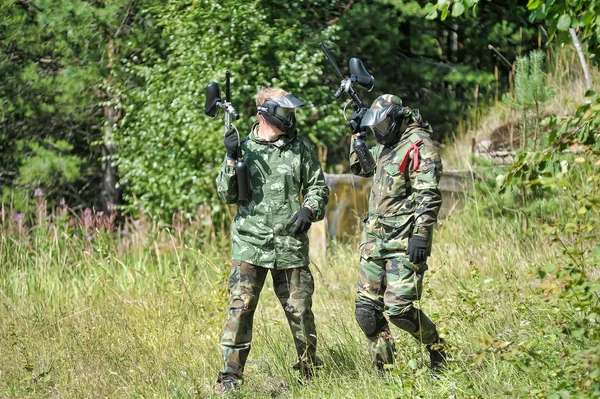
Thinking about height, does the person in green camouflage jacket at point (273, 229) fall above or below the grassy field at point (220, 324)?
above

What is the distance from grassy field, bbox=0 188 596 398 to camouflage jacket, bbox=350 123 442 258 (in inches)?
20.7

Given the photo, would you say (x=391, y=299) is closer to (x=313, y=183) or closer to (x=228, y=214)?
(x=313, y=183)

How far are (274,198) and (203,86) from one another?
4.43 meters

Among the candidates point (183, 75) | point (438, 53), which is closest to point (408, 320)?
point (183, 75)

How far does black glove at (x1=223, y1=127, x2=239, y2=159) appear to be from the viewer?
5.14m

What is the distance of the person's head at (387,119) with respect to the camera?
510 cm

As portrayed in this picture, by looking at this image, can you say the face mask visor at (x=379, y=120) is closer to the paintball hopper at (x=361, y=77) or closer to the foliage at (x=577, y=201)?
the paintball hopper at (x=361, y=77)

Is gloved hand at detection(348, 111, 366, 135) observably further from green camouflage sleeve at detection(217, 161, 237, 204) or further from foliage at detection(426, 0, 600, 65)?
foliage at detection(426, 0, 600, 65)

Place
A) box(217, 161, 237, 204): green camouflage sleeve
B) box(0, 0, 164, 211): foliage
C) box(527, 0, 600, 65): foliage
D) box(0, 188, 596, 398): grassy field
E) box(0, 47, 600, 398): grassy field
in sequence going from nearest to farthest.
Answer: box(527, 0, 600, 65): foliage
box(0, 47, 600, 398): grassy field
box(0, 188, 596, 398): grassy field
box(217, 161, 237, 204): green camouflage sleeve
box(0, 0, 164, 211): foliage

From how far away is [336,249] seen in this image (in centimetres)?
918

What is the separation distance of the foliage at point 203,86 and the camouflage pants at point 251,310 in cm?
428

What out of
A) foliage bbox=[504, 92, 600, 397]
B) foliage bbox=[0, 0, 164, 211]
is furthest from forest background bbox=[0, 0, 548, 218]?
foliage bbox=[504, 92, 600, 397]

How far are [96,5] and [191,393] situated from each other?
7.55 m

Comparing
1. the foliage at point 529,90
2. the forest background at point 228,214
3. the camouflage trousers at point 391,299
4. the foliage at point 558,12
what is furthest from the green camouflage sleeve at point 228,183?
the foliage at point 529,90
